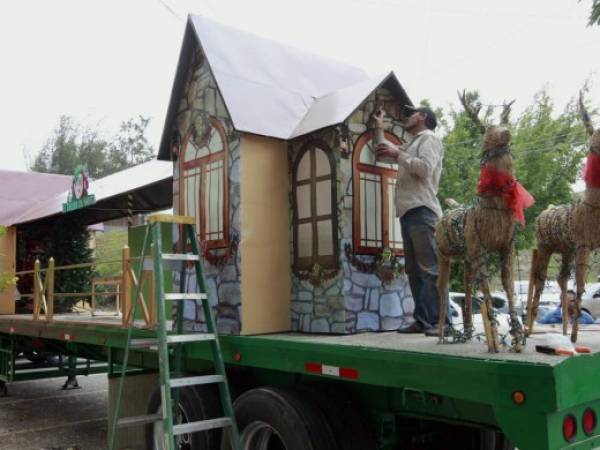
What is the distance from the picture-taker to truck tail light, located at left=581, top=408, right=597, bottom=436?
298 centimetres

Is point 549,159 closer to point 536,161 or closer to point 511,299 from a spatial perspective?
point 536,161

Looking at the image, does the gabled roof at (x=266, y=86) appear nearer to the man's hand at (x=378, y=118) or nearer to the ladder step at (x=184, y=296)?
the man's hand at (x=378, y=118)

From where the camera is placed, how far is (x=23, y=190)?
37.0ft

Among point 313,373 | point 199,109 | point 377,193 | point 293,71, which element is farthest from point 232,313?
point 293,71

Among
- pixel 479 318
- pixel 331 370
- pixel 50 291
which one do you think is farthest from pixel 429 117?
pixel 50 291

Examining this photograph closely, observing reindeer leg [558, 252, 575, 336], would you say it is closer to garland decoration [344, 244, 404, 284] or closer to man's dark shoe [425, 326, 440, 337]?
man's dark shoe [425, 326, 440, 337]

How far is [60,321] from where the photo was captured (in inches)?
279

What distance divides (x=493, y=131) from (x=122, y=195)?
6044mm

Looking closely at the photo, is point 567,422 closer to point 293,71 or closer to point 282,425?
point 282,425

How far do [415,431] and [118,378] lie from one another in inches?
112

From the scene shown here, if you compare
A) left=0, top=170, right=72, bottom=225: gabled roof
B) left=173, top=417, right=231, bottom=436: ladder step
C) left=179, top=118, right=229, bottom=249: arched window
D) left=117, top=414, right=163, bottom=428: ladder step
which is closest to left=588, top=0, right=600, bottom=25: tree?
left=179, top=118, right=229, bottom=249: arched window

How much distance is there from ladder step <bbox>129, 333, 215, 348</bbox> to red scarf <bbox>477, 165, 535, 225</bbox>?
2307 mm

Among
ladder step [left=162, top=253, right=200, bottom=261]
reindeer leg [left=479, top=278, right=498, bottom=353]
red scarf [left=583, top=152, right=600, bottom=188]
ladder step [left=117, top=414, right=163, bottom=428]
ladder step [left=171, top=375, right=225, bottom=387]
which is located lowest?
ladder step [left=117, top=414, right=163, bottom=428]

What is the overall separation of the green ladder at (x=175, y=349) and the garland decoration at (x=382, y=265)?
1.26 meters
